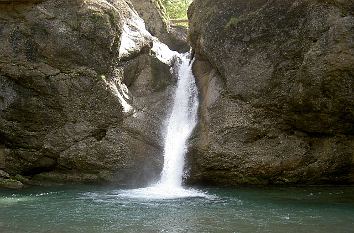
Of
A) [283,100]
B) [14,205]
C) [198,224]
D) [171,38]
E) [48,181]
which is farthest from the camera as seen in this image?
[171,38]

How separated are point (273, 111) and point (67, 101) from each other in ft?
29.3

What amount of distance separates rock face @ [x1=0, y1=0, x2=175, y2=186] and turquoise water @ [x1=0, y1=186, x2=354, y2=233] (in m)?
1.66

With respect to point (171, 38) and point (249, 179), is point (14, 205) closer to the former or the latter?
point (249, 179)

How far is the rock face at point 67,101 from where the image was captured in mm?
19906

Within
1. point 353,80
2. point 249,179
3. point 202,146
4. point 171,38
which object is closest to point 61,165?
point 202,146

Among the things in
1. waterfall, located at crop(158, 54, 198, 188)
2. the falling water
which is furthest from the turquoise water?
waterfall, located at crop(158, 54, 198, 188)

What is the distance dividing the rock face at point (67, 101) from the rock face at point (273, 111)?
3162 millimetres

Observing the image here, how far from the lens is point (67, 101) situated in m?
20.1

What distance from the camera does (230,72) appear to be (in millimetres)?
20078

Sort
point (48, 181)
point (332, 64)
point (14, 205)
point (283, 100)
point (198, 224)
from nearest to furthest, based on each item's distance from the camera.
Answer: point (198, 224) → point (14, 205) → point (332, 64) → point (283, 100) → point (48, 181)

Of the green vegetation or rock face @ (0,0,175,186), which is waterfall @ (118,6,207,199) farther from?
the green vegetation

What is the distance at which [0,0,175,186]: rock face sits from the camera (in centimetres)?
1991

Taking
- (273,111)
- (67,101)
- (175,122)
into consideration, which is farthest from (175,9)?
(273,111)

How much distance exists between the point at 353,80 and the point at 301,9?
364cm
